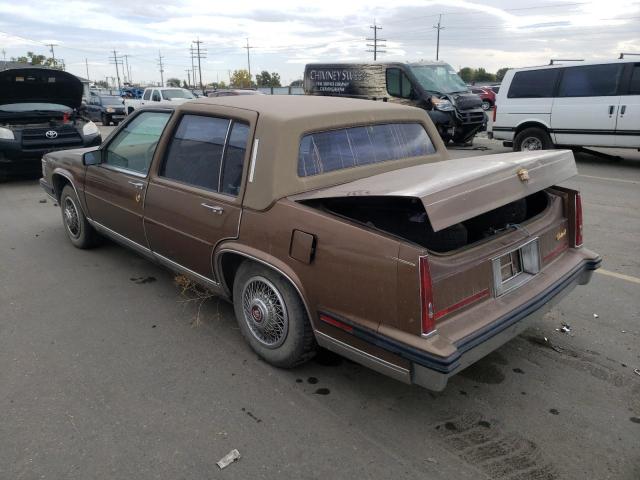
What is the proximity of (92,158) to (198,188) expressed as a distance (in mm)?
1629

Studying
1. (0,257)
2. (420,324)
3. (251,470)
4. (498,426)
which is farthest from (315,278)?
(0,257)

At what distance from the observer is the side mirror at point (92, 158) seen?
181 inches

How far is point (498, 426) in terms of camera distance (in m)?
2.72

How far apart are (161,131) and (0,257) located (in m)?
2.70

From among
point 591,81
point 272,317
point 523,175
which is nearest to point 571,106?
point 591,81

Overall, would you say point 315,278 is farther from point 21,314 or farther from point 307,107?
point 21,314

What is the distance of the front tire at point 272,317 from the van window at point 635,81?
370 inches

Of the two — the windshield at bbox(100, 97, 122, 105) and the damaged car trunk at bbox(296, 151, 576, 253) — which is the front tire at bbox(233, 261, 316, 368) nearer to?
the damaged car trunk at bbox(296, 151, 576, 253)

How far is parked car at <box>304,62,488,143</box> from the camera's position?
43.6 feet

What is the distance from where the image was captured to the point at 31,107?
9.70 m

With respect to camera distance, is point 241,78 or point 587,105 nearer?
point 587,105

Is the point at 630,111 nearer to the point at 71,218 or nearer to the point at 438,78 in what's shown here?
the point at 438,78

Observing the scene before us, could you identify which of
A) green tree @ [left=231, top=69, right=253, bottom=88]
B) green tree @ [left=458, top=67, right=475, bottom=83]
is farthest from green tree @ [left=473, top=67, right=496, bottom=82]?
green tree @ [left=231, top=69, right=253, bottom=88]

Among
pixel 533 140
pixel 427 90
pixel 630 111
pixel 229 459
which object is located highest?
pixel 427 90
